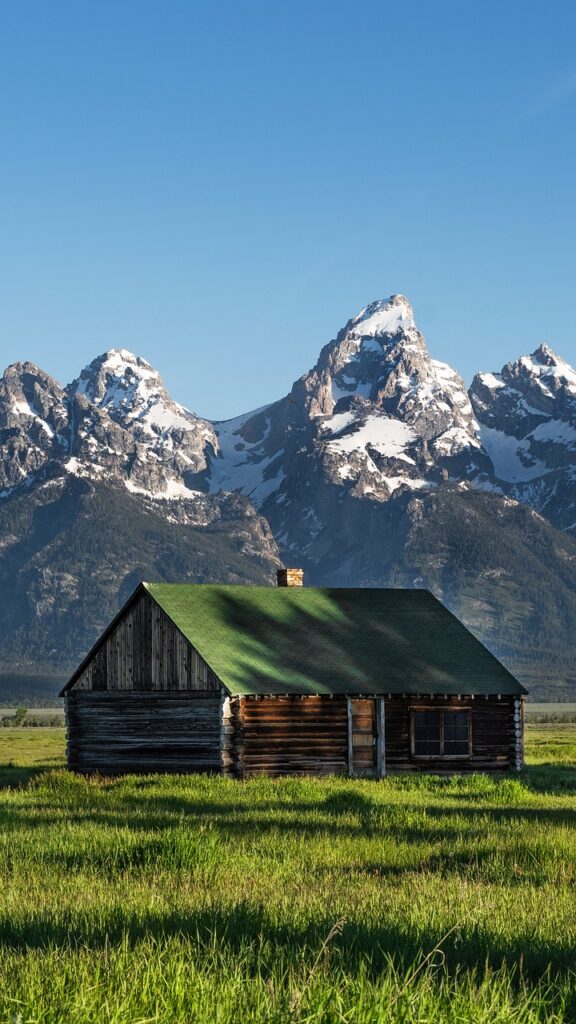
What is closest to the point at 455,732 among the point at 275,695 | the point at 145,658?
the point at 275,695

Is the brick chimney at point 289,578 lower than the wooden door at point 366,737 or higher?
higher

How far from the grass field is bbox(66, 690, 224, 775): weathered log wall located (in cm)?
1549

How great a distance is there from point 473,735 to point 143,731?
10.3 m

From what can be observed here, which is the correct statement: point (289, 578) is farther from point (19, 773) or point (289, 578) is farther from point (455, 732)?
point (19, 773)

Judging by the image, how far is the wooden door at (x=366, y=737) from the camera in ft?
134

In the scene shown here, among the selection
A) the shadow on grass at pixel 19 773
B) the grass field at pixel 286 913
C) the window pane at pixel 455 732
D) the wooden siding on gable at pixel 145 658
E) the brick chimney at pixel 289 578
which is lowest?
the shadow on grass at pixel 19 773

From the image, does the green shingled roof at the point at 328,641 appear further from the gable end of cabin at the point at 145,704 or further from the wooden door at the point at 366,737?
the wooden door at the point at 366,737

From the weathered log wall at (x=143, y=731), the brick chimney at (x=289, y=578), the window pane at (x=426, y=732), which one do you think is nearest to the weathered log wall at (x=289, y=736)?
the weathered log wall at (x=143, y=731)

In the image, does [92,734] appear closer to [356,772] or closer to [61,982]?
[356,772]

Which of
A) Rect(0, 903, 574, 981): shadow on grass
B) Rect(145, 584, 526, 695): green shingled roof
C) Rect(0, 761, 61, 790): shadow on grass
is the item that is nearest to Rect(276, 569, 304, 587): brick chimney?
Rect(145, 584, 526, 695): green shingled roof

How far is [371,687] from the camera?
40.7 metres

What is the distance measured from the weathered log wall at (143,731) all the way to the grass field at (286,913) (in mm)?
15494

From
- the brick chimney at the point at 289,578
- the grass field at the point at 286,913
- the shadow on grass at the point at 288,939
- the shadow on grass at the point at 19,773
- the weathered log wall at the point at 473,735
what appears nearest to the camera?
the grass field at the point at 286,913

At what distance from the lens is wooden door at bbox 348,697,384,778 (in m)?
40.9
